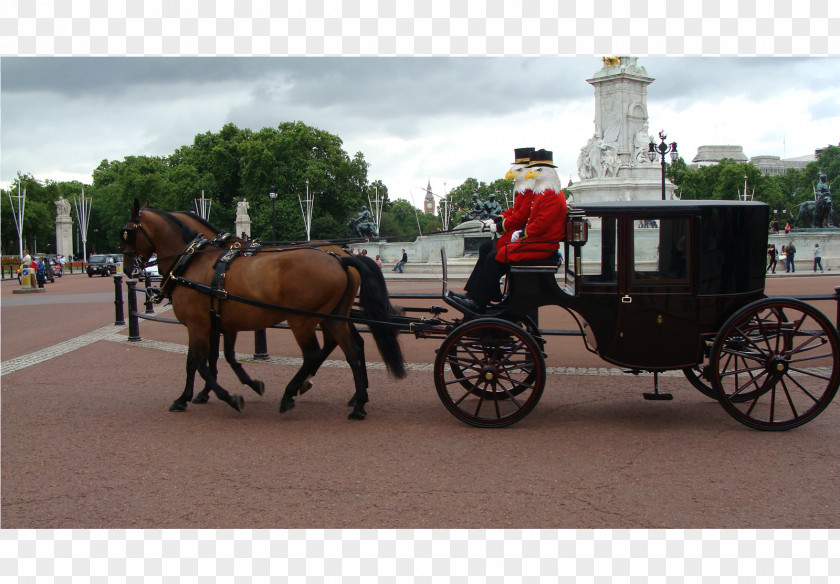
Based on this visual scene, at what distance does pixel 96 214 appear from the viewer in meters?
100

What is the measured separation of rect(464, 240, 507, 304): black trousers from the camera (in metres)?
7.00

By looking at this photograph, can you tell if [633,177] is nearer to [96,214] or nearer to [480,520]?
[480,520]

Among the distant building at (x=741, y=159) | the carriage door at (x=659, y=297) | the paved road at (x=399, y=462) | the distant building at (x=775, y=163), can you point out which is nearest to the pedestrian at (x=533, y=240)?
the carriage door at (x=659, y=297)

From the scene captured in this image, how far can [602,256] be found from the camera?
6.74m

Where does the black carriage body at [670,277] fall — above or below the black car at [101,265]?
above

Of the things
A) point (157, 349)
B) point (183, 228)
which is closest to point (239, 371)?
point (183, 228)

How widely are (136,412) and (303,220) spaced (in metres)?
60.4

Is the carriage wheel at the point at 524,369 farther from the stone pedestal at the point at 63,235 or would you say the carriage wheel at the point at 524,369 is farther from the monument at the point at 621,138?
the stone pedestal at the point at 63,235

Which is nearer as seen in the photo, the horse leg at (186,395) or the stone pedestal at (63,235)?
the horse leg at (186,395)

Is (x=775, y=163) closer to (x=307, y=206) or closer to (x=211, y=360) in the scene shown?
(x=307, y=206)

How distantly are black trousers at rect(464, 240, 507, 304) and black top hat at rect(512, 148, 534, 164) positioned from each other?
96cm

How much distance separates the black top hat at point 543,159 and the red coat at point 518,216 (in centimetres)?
29

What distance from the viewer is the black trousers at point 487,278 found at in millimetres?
6996

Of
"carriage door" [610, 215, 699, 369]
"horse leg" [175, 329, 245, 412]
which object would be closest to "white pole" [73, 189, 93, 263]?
"horse leg" [175, 329, 245, 412]
